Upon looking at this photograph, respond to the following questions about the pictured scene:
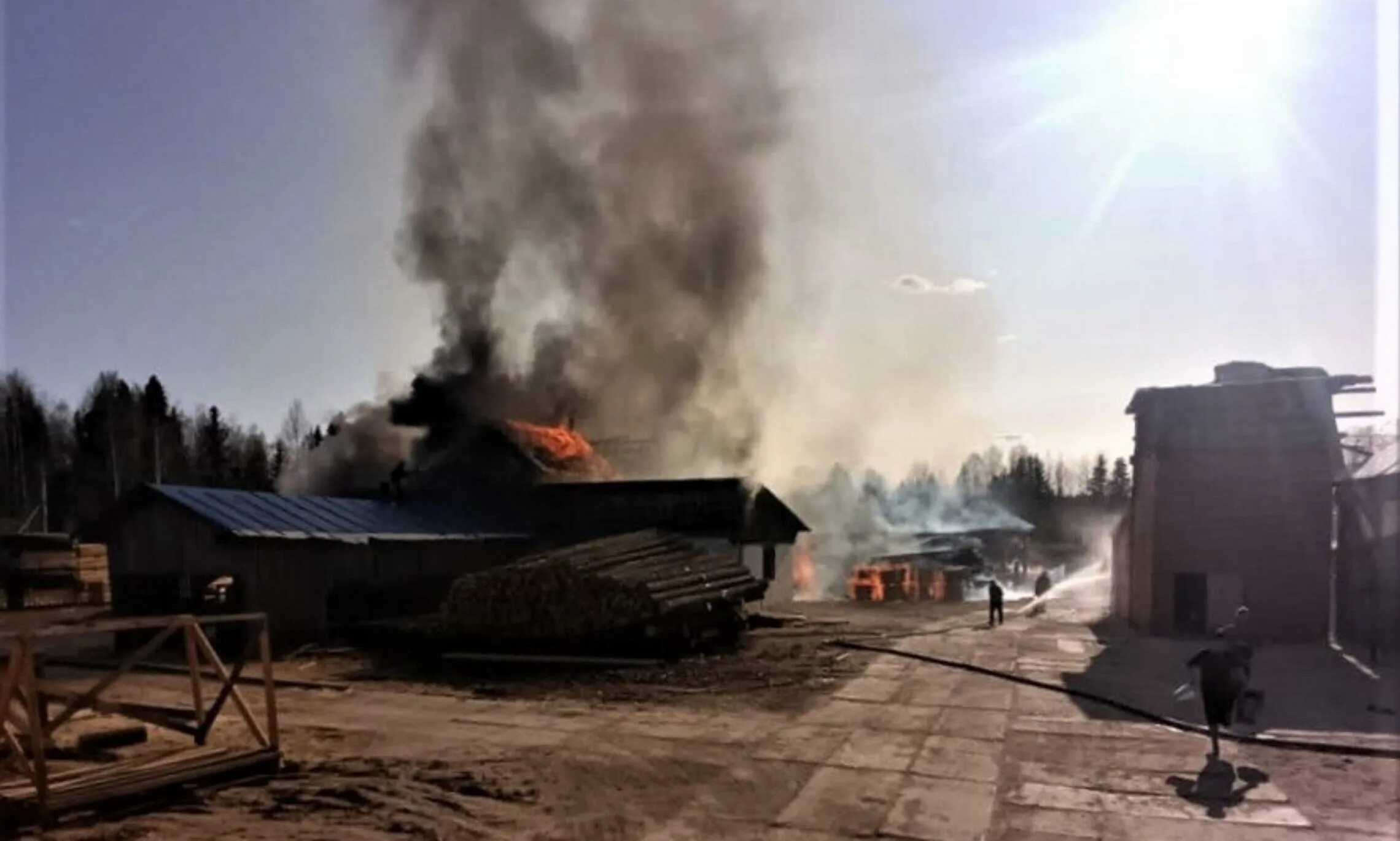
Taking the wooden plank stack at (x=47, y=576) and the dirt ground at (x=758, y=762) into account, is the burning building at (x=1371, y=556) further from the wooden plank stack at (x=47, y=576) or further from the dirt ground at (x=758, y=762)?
the wooden plank stack at (x=47, y=576)

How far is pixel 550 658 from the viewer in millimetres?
19391

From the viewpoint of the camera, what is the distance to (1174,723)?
43.9 ft

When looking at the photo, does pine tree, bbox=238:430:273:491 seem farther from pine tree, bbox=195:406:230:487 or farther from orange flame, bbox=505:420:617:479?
orange flame, bbox=505:420:617:479

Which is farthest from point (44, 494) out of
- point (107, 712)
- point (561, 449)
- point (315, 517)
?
point (107, 712)

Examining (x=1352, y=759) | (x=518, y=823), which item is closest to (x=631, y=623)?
Answer: (x=518, y=823)

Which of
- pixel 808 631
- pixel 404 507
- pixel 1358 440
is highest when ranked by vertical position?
pixel 1358 440

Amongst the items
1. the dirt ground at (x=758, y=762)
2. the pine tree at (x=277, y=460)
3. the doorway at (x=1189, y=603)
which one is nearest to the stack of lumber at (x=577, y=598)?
the dirt ground at (x=758, y=762)

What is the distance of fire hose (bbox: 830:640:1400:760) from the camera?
11906 millimetres

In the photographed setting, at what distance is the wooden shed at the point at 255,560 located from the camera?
2216 centimetres

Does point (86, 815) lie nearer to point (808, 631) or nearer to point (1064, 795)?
point (1064, 795)

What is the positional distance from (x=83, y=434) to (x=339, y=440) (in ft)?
128

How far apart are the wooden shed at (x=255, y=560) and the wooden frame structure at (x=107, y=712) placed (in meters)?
9.60

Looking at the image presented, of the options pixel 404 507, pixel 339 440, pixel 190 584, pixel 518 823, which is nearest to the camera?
pixel 518 823

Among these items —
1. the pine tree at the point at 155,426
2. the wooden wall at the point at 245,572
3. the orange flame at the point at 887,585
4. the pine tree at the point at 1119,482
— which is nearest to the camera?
the wooden wall at the point at 245,572
